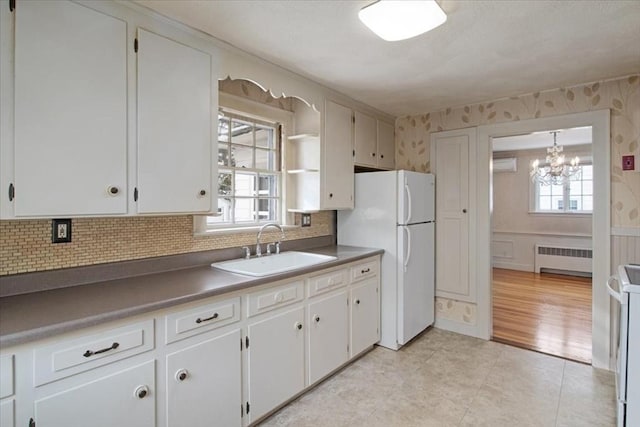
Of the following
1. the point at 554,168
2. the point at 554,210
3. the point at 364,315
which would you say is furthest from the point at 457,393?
the point at 554,210

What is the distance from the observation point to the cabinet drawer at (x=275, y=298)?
1940 mm

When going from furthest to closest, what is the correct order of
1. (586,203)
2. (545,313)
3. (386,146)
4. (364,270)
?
(586,203), (545,313), (386,146), (364,270)

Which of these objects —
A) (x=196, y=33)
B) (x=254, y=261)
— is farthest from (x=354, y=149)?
(x=196, y=33)

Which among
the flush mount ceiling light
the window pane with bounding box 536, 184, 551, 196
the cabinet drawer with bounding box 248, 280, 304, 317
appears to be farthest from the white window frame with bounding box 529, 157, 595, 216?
the cabinet drawer with bounding box 248, 280, 304, 317

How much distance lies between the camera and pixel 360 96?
10.3ft

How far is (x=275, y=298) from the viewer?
6.77 ft

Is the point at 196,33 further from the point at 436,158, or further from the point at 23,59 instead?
the point at 436,158

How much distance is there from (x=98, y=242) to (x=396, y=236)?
2198 millimetres

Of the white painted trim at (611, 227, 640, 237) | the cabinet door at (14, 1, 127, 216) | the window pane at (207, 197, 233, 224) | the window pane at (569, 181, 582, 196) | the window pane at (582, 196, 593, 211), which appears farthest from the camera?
the window pane at (569, 181, 582, 196)

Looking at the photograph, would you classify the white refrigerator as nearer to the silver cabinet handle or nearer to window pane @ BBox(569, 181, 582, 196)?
the silver cabinet handle

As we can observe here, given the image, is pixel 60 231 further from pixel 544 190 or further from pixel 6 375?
pixel 544 190

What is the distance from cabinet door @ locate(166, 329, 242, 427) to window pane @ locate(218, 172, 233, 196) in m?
1.09

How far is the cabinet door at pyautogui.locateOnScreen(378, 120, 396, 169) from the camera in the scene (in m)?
3.63

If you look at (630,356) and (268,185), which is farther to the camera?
(268,185)
